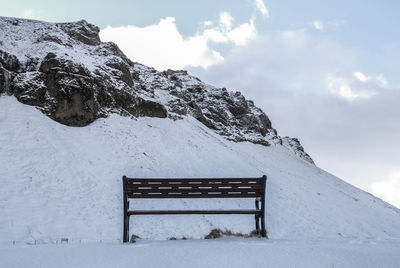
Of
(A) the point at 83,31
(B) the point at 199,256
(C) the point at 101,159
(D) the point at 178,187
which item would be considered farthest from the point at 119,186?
(A) the point at 83,31

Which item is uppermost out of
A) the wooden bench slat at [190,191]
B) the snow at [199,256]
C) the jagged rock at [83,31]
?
the jagged rock at [83,31]

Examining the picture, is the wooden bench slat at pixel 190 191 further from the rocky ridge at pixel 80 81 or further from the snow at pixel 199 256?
the rocky ridge at pixel 80 81

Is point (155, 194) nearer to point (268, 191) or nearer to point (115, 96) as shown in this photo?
point (268, 191)

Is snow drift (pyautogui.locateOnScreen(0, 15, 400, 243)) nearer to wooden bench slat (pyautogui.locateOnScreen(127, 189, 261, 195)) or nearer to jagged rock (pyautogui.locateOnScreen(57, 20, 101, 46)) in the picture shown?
jagged rock (pyautogui.locateOnScreen(57, 20, 101, 46))

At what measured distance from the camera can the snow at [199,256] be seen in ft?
15.0

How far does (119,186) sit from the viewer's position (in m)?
16.3

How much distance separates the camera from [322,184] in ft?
103

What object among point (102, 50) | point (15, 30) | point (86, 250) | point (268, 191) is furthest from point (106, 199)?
point (15, 30)

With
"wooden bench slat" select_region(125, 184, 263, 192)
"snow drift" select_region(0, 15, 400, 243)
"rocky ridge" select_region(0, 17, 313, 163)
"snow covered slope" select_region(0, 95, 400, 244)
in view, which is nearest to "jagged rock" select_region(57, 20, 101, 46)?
"rocky ridge" select_region(0, 17, 313, 163)

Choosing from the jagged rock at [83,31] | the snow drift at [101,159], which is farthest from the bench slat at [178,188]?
the jagged rock at [83,31]

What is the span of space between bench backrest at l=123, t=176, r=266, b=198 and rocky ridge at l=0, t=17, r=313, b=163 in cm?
1617

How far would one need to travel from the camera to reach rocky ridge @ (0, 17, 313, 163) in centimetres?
2228

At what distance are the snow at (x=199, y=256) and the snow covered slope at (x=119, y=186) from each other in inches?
272

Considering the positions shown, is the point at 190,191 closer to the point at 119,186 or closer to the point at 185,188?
the point at 185,188
